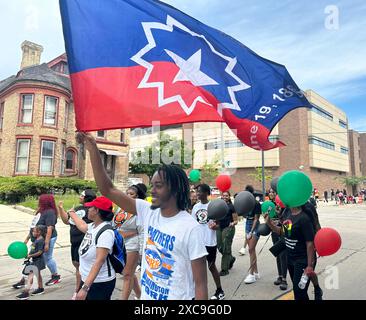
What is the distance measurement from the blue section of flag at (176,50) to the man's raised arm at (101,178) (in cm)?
98

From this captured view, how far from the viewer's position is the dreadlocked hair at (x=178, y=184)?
83.9 inches

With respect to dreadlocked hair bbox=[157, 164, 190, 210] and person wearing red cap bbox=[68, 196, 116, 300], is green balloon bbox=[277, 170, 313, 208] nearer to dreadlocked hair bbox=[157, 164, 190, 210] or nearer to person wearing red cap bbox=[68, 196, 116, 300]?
dreadlocked hair bbox=[157, 164, 190, 210]

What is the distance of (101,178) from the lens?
7.59 feet

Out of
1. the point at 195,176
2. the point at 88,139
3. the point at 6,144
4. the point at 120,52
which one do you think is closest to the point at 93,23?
the point at 120,52

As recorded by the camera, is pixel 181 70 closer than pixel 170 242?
No

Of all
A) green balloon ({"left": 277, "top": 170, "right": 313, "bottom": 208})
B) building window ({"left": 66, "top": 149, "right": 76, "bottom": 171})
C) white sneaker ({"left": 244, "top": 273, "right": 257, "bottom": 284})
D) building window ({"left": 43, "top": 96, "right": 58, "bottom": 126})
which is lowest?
white sneaker ({"left": 244, "top": 273, "right": 257, "bottom": 284})

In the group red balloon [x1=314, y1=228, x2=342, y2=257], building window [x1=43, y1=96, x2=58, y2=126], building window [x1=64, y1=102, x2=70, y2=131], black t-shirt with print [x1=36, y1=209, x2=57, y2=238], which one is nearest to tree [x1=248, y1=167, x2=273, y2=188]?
building window [x1=64, y1=102, x2=70, y2=131]

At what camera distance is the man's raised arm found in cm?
228

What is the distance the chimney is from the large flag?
24.8 m

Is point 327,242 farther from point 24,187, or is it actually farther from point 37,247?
point 24,187

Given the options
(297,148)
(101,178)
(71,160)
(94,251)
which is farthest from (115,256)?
(297,148)

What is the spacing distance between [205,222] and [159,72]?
2.65 m

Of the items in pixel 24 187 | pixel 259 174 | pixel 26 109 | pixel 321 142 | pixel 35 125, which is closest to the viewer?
pixel 24 187

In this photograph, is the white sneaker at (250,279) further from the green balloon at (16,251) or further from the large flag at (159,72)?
the green balloon at (16,251)
